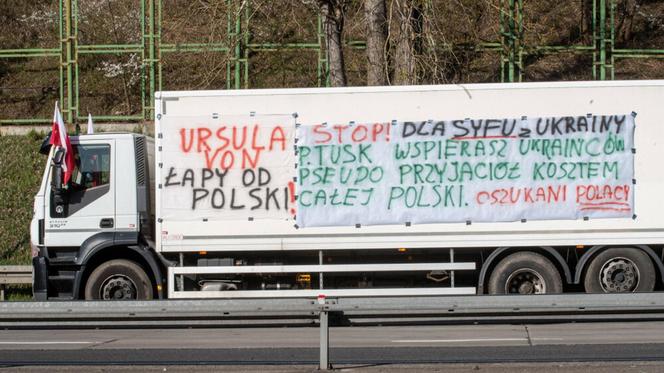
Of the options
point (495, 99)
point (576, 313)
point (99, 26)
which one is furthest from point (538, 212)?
point (99, 26)

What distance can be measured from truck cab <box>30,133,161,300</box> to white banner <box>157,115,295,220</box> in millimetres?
541

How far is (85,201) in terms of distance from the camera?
44.5 ft

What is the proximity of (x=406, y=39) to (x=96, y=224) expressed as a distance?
7327mm

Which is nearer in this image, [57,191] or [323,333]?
[323,333]

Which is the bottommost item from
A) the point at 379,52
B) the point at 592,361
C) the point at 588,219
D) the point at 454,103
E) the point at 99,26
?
the point at 592,361

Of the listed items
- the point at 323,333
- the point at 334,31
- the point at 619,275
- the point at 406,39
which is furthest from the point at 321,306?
the point at 334,31

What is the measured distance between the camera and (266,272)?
43.4 feet

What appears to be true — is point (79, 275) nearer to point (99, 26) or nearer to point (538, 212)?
point (538, 212)

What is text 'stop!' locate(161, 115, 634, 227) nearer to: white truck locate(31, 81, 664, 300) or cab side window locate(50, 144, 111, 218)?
white truck locate(31, 81, 664, 300)

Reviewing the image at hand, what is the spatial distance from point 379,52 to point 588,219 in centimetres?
685

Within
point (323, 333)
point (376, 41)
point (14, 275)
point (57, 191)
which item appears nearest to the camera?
point (323, 333)

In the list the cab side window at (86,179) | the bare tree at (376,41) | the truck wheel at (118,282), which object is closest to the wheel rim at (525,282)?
the truck wheel at (118,282)

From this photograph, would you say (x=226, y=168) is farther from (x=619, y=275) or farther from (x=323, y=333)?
(x=619, y=275)

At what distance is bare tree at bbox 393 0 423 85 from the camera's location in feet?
59.1
